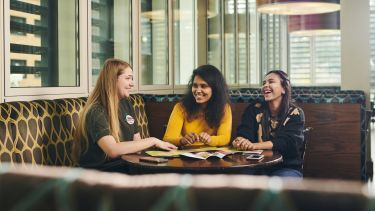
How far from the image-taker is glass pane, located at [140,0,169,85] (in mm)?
6074

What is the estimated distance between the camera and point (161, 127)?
17.2 ft

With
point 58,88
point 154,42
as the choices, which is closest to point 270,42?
point 154,42

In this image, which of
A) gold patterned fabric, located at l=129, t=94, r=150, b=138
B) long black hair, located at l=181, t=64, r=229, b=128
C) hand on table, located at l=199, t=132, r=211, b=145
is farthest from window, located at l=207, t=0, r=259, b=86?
hand on table, located at l=199, t=132, r=211, b=145

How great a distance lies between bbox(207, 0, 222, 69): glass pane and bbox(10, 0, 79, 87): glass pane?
4.33 metres

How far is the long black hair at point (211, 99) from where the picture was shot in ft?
12.4

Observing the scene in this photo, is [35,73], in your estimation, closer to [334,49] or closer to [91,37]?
[91,37]

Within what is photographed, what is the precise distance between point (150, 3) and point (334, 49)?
33.1 feet

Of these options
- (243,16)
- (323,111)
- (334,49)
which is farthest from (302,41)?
(323,111)

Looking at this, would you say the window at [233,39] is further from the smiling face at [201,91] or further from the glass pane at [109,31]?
the smiling face at [201,91]

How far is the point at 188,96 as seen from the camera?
389 cm

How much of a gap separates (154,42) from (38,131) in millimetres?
3195

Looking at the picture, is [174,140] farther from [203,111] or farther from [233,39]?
[233,39]

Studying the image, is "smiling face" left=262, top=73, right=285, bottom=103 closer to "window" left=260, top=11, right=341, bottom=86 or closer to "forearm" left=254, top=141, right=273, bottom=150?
"forearm" left=254, top=141, right=273, bottom=150

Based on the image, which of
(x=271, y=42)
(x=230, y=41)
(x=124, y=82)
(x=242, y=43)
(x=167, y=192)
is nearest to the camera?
(x=167, y=192)
